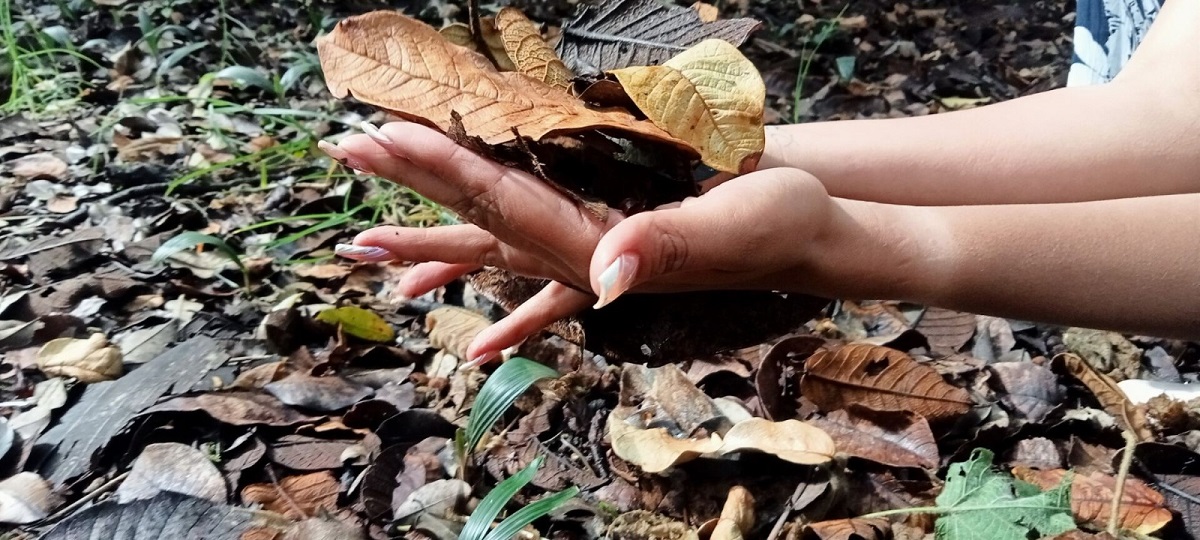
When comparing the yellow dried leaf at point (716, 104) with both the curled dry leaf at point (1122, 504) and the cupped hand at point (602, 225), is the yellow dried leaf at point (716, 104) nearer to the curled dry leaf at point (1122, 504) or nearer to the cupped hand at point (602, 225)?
the cupped hand at point (602, 225)

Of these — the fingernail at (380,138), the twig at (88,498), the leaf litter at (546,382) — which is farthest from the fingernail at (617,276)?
the twig at (88,498)

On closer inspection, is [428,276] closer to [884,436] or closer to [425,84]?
[425,84]

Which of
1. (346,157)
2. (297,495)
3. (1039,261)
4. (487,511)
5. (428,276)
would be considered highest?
(346,157)

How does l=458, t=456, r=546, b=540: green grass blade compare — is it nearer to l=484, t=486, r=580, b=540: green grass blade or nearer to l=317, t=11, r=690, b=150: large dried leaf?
l=484, t=486, r=580, b=540: green grass blade

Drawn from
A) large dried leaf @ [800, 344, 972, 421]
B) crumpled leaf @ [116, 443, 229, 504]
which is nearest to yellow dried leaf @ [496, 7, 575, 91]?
large dried leaf @ [800, 344, 972, 421]

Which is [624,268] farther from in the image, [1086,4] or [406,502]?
[1086,4]

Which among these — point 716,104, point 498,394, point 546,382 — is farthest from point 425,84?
point 546,382

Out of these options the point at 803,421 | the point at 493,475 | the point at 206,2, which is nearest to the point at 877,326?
the point at 803,421

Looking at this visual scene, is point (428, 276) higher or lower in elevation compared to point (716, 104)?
lower

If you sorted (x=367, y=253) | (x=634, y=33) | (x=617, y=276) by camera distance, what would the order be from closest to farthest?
(x=617, y=276) < (x=367, y=253) < (x=634, y=33)
